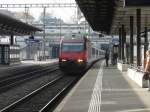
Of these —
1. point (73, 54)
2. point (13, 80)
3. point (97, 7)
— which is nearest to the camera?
point (97, 7)

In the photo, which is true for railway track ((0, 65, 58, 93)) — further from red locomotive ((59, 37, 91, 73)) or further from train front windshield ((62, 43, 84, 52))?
train front windshield ((62, 43, 84, 52))

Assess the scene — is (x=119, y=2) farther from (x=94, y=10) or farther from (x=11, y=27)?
(x=11, y=27)

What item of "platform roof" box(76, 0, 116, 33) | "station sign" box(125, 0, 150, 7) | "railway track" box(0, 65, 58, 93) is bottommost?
"railway track" box(0, 65, 58, 93)

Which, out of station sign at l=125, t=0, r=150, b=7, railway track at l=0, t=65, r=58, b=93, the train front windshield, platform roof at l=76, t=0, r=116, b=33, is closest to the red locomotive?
the train front windshield

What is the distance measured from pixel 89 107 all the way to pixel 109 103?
49.5 inches

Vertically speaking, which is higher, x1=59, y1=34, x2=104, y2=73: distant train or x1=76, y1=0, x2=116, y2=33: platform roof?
x1=76, y1=0, x2=116, y2=33: platform roof

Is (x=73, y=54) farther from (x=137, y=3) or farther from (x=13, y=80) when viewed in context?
(x=137, y=3)

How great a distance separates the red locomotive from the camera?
1505 inches

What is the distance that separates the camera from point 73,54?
38.7 metres

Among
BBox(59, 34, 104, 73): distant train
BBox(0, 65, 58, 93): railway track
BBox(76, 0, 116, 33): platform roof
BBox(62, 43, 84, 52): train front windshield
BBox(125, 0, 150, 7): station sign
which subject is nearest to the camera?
BBox(125, 0, 150, 7): station sign

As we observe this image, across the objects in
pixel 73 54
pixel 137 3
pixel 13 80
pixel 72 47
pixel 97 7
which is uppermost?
pixel 97 7

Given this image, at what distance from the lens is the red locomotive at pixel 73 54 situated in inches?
1505

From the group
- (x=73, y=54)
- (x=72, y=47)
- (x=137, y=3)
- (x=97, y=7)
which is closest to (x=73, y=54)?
(x=73, y=54)

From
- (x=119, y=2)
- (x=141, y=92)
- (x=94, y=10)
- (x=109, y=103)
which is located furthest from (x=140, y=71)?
(x=94, y=10)
